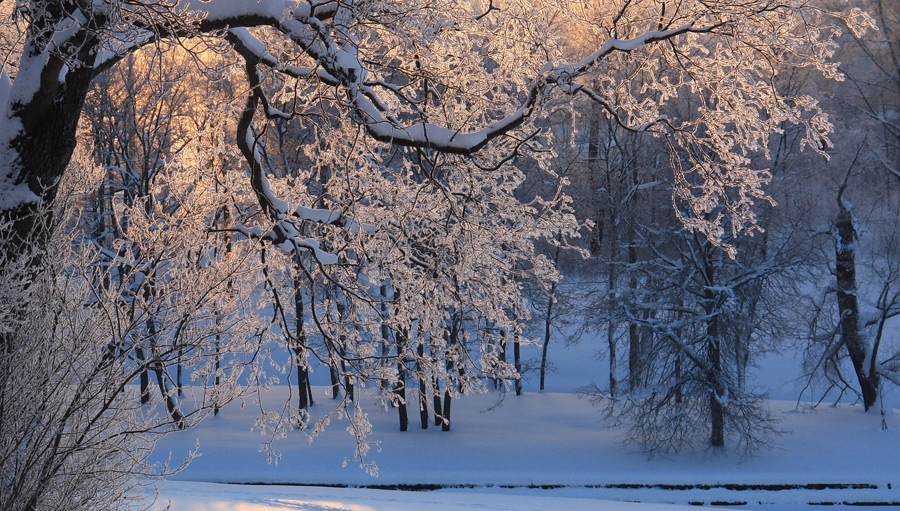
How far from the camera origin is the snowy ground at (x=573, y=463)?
50.0 feet

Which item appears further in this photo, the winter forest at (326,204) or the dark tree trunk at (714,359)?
the dark tree trunk at (714,359)

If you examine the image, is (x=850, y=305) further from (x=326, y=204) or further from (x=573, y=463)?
(x=326, y=204)

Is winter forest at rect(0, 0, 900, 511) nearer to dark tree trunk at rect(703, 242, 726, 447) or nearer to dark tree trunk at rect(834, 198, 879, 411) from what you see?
dark tree trunk at rect(703, 242, 726, 447)

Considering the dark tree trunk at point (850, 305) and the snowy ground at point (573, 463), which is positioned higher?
the dark tree trunk at point (850, 305)

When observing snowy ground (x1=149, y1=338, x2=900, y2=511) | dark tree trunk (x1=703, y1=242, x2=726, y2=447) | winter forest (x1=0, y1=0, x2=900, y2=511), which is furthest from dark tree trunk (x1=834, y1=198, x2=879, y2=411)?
dark tree trunk (x1=703, y1=242, x2=726, y2=447)

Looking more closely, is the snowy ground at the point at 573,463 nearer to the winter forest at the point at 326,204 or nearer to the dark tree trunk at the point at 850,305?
the winter forest at the point at 326,204

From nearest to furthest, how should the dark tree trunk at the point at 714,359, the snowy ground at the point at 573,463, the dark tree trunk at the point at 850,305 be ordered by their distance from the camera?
the snowy ground at the point at 573,463 → the dark tree trunk at the point at 714,359 → the dark tree trunk at the point at 850,305

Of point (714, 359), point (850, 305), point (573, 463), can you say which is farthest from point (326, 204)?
point (850, 305)

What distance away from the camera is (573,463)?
17.0 metres

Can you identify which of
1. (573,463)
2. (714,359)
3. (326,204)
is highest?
(326,204)

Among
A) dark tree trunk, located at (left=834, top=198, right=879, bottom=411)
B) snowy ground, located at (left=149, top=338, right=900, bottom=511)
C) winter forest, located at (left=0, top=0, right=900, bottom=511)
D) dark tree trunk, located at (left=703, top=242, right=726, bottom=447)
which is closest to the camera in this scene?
winter forest, located at (left=0, top=0, right=900, bottom=511)

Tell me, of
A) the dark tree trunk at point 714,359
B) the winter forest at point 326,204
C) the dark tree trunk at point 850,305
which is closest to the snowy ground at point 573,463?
the winter forest at point 326,204

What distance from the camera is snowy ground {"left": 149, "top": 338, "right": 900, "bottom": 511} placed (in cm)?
1525

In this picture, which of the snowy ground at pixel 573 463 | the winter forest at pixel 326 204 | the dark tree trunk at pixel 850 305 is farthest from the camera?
the dark tree trunk at pixel 850 305
